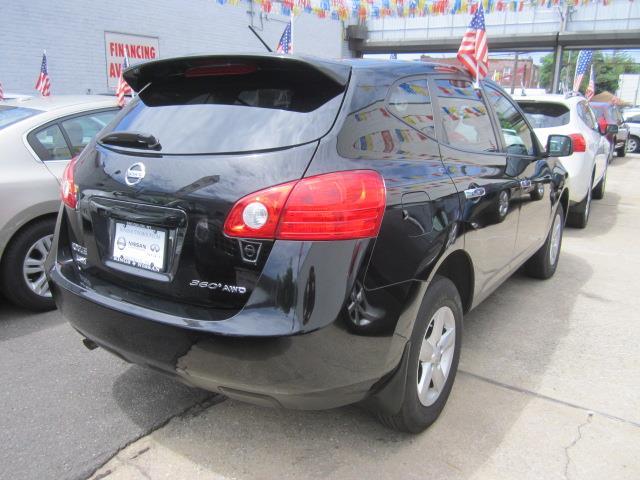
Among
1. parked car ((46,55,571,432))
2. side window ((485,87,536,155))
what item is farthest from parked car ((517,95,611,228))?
parked car ((46,55,571,432))

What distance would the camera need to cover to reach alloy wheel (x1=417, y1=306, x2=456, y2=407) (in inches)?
98.9

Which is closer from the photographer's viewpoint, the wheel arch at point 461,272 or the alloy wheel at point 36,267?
the wheel arch at point 461,272

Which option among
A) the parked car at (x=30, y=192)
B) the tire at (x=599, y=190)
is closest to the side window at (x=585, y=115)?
the tire at (x=599, y=190)

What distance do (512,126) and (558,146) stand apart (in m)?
0.55

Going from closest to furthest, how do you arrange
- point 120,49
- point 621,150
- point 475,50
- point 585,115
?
point 475,50 < point 585,115 < point 120,49 < point 621,150

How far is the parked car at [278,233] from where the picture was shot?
1917 mm

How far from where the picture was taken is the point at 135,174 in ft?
7.30

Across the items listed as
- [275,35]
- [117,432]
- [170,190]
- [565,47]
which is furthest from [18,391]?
A: [565,47]

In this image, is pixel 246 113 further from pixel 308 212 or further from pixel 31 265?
pixel 31 265

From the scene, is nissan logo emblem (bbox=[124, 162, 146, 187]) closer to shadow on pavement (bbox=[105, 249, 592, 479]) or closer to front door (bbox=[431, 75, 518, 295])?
shadow on pavement (bbox=[105, 249, 592, 479])

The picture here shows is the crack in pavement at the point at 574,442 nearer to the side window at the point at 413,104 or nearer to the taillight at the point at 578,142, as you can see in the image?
the side window at the point at 413,104

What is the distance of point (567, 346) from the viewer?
360 centimetres

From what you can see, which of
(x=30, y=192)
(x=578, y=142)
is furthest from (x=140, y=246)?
(x=578, y=142)

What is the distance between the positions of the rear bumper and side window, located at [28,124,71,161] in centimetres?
234
